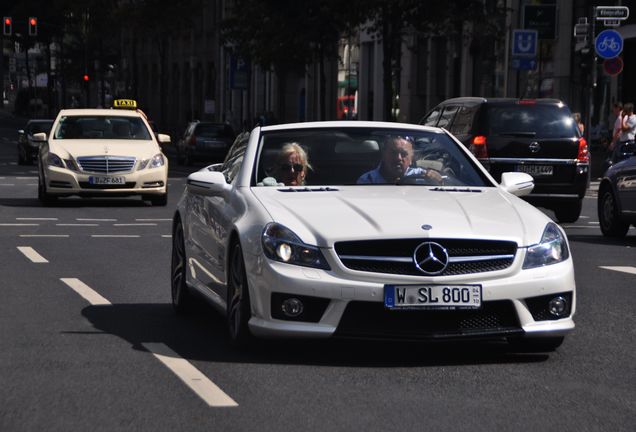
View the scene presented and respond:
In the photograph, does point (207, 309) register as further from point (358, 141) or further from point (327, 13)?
point (327, 13)

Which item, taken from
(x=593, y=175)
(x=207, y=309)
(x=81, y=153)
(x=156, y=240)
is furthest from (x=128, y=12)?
(x=207, y=309)

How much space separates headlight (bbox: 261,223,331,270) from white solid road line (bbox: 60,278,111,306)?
321cm

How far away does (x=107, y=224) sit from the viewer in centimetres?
2123

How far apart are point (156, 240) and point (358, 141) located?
8496 millimetres

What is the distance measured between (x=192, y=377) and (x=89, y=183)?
17.2 m

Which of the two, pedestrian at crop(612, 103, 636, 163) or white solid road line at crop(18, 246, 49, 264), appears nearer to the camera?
white solid road line at crop(18, 246, 49, 264)

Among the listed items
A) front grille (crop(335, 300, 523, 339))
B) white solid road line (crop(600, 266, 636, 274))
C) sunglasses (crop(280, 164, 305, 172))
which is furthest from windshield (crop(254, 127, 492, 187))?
white solid road line (crop(600, 266, 636, 274))

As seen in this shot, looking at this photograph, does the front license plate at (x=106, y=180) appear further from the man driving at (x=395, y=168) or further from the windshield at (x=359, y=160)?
the man driving at (x=395, y=168)

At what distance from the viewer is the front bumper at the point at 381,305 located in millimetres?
8391

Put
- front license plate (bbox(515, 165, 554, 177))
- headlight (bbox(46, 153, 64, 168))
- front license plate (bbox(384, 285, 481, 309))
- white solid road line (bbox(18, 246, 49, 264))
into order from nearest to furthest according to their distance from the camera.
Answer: front license plate (bbox(384, 285, 481, 309))
white solid road line (bbox(18, 246, 49, 264))
front license plate (bbox(515, 165, 554, 177))
headlight (bbox(46, 153, 64, 168))

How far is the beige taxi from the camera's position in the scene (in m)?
25.1

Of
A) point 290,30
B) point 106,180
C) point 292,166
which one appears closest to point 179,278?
point 292,166

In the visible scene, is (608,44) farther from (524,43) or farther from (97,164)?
(97,164)

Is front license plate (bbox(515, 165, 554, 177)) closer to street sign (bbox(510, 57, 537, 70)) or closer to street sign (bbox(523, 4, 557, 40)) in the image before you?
street sign (bbox(510, 57, 537, 70))
